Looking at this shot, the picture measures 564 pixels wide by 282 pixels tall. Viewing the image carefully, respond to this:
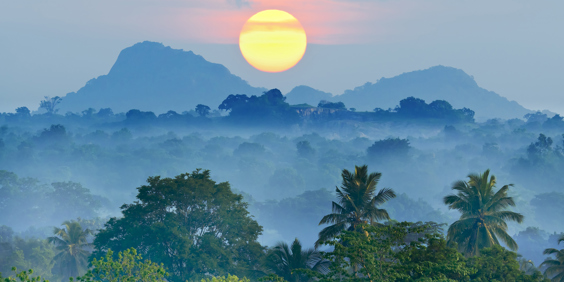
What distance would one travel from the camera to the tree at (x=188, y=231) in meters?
47.9

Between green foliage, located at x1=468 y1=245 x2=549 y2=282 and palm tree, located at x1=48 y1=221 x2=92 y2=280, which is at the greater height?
palm tree, located at x1=48 y1=221 x2=92 y2=280

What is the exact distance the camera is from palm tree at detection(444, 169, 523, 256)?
40812 mm

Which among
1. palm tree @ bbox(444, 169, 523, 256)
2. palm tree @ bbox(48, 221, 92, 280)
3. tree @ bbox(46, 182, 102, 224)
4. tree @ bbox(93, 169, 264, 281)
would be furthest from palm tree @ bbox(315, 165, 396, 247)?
tree @ bbox(46, 182, 102, 224)

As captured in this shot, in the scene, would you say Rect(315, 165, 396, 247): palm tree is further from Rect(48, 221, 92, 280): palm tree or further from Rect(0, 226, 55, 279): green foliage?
Rect(0, 226, 55, 279): green foliage

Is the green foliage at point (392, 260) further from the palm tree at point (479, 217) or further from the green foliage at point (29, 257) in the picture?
the green foliage at point (29, 257)

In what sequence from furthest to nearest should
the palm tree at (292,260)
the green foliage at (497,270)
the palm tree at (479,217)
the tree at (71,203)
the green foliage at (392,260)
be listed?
the tree at (71,203) < the palm tree at (479,217) < the palm tree at (292,260) < the green foliage at (497,270) < the green foliage at (392,260)

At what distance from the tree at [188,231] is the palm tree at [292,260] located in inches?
363

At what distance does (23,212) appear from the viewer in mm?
152625

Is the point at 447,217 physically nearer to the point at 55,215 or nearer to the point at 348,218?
the point at 55,215

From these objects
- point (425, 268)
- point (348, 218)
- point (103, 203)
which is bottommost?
point (425, 268)

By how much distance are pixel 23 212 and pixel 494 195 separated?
134295mm

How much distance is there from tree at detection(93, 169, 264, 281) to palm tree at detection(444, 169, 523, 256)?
15497mm

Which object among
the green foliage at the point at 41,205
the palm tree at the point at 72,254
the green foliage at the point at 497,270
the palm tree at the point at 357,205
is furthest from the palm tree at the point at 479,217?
the green foliage at the point at 41,205

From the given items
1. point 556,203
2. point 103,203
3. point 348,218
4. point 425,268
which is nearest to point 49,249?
point 348,218
